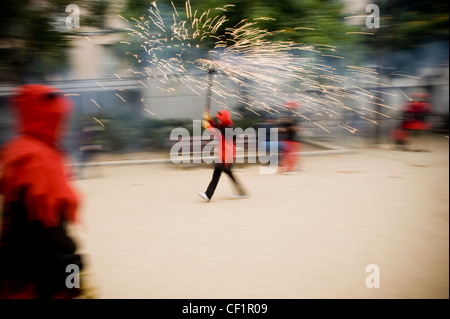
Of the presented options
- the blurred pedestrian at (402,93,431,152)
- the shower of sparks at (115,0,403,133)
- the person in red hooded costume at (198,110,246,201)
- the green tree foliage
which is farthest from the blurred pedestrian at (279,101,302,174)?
the green tree foliage

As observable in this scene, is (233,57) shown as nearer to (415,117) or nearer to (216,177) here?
(216,177)

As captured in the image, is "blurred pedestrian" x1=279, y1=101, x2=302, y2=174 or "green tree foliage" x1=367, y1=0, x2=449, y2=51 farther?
"green tree foliage" x1=367, y1=0, x2=449, y2=51

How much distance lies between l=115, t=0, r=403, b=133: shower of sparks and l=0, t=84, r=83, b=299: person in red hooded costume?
4.21 metres

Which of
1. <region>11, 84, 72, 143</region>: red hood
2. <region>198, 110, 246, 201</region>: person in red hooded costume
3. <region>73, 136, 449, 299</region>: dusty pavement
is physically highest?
<region>11, 84, 72, 143</region>: red hood

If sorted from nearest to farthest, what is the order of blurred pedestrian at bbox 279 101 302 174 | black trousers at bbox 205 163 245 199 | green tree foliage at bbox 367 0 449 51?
black trousers at bbox 205 163 245 199 < blurred pedestrian at bbox 279 101 302 174 < green tree foliage at bbox 367 0 449 51

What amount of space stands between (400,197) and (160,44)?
7.51m

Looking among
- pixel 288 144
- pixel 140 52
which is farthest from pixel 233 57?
pixel 140 52

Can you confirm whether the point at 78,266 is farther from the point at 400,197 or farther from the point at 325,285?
the point at 400,197

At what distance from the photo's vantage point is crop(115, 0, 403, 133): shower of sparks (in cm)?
942

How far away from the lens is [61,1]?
11.3 ft

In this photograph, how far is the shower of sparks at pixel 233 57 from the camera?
9.42 m

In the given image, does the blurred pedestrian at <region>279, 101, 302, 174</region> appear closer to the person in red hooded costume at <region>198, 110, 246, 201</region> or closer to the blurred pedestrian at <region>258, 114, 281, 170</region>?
the blurred pedestrian at <region>258, 114, 281, 170</region>

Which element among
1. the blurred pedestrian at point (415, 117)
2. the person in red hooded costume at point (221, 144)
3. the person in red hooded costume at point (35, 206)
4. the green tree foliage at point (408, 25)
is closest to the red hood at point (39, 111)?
the person in red hooded costume at point (35, 206)

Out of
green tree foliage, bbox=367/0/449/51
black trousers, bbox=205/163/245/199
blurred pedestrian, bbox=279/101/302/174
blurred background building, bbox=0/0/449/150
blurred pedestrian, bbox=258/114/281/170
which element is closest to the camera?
blurred background building, bbox=0/0/449/150
